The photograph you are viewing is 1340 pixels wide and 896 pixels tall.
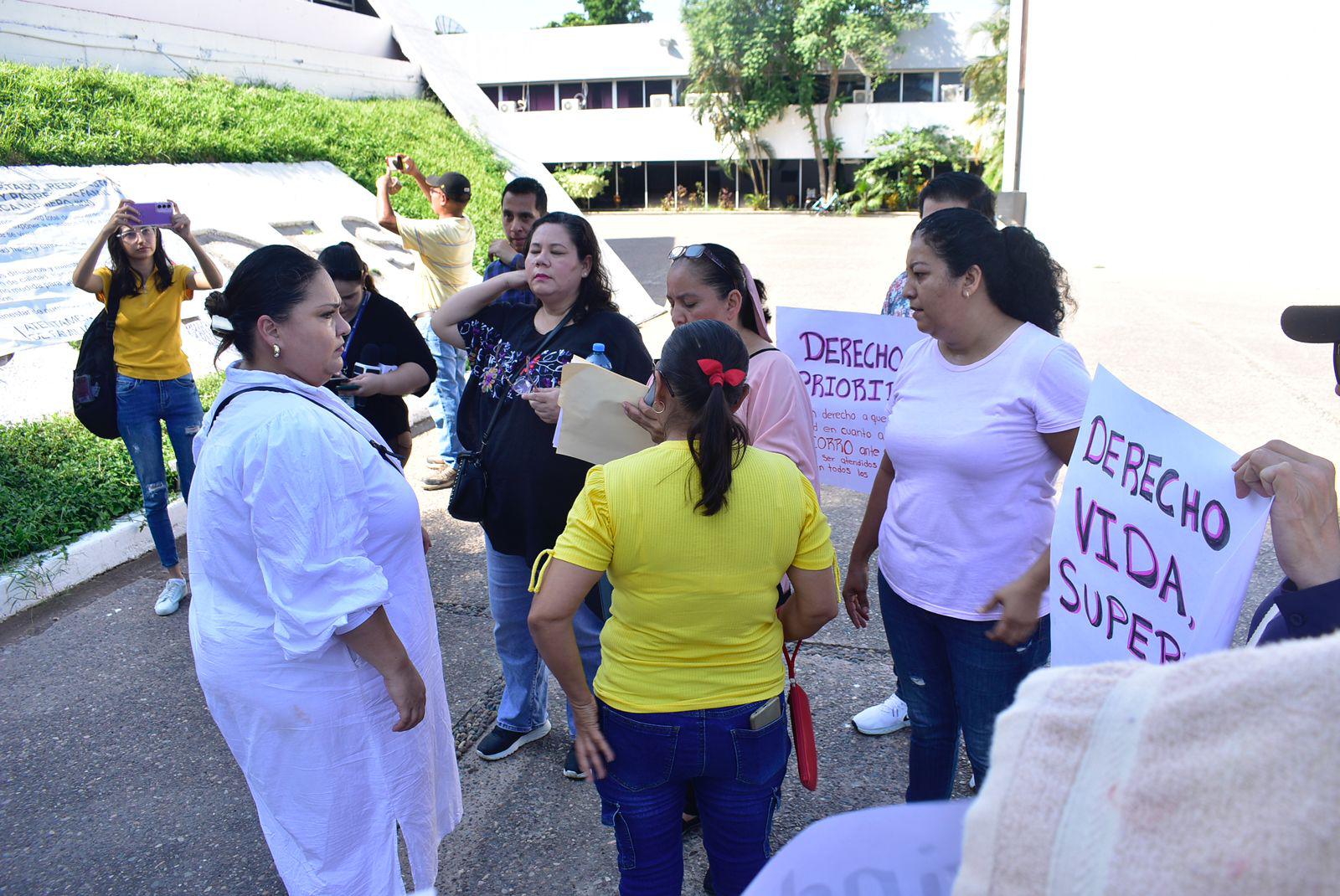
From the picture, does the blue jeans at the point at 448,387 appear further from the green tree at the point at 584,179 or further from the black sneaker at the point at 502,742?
the green tree at the point at 584,179

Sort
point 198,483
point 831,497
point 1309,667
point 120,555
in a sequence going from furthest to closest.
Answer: point 831,497, point 120,555, point 198,483, point 1309,667

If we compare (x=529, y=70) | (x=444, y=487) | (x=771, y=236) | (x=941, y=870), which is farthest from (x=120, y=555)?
(x=529, y=70)

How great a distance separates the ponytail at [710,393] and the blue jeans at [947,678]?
93 cm

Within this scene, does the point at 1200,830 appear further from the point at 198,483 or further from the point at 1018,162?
the point at 1018,162

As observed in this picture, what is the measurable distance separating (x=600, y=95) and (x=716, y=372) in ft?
143

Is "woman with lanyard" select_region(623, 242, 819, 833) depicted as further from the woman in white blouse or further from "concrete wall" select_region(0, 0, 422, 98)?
"concrete wall" select_region(0, 0, 422, 98)

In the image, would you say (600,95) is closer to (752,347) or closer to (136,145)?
(136,145)

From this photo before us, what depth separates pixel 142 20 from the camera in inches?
449

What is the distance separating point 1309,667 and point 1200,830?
0.40ft

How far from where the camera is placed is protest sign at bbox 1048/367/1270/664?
5.81ft

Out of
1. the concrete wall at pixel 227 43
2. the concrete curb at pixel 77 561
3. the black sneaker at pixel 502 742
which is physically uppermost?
the concrete wall at pixel 227 43

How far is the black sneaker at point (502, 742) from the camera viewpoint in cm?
355

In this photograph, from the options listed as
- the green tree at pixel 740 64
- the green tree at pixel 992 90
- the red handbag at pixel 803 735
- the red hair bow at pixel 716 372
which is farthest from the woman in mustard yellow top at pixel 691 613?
the green tree at pixel 740 64

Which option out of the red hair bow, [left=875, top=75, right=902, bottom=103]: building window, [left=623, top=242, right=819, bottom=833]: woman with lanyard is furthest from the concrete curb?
[left=875, top=75, right=902, bottom=103]: building window
